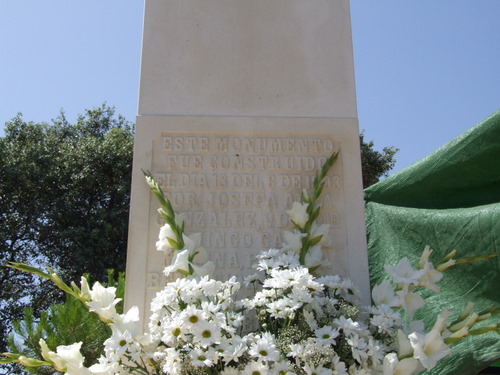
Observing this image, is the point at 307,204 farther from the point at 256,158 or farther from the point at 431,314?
the point at 431,314

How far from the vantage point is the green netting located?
9.87 ft

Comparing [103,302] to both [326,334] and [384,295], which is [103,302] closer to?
[326,334]

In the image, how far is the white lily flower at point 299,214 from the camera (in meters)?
2.78

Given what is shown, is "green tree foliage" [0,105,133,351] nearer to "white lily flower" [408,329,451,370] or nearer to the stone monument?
the stone monument

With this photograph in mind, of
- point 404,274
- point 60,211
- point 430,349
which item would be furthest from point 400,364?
point 60,211

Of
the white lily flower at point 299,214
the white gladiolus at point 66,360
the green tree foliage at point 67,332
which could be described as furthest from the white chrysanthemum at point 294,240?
the green tree foliage at point 67,332

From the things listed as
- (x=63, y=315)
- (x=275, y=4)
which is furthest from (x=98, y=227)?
(x=275, y=4)

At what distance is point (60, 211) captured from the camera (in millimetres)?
13031

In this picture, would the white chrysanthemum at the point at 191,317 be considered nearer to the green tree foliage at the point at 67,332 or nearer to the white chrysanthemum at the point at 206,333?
the white chrysanthemum at the point at 206,333

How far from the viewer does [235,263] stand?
9.31 ft

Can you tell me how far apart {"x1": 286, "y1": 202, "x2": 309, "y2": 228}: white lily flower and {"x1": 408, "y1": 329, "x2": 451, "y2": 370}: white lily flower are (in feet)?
3.15

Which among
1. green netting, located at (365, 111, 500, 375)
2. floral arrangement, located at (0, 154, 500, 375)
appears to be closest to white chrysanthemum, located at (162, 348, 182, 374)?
floral arrangement, located at (0, 154, 500, 375)

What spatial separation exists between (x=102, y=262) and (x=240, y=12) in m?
10.0

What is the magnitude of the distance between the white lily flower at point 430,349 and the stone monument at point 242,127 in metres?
0.84
